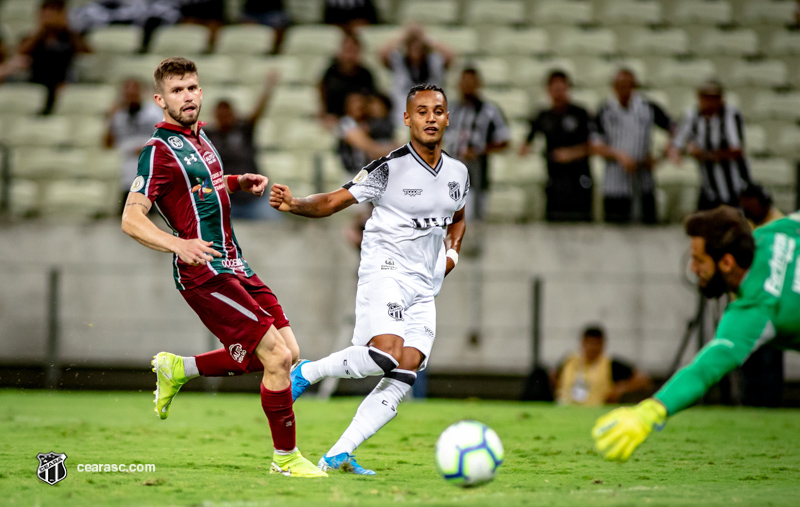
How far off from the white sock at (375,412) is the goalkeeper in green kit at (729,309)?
6.19 feet

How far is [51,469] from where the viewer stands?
573 centimetres

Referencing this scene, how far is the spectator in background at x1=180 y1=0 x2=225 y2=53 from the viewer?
16453mm

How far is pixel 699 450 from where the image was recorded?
766cm

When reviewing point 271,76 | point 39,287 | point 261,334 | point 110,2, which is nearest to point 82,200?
point 39,287

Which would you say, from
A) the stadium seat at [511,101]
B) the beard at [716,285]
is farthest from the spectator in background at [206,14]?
the beard at [716,285]

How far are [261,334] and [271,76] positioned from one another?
8.32 metres

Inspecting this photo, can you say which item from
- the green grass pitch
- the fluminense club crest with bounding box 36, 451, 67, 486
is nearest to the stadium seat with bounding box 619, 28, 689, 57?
the green grass pitch

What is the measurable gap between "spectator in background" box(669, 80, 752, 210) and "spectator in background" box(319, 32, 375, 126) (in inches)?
167

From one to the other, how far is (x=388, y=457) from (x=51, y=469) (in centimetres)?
237

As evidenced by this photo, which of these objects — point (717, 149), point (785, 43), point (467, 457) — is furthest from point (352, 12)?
point (467, 457)

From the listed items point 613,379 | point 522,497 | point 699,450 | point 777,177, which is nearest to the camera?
point 522,497

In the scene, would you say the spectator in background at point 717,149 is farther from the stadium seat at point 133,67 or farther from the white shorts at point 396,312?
the stadium seat at point 133,67

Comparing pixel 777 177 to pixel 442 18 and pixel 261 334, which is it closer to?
pixel 442 18

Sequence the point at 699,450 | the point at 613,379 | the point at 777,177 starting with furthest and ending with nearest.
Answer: the point at 777,177 < the point at 613,379 < the point at 699,450
